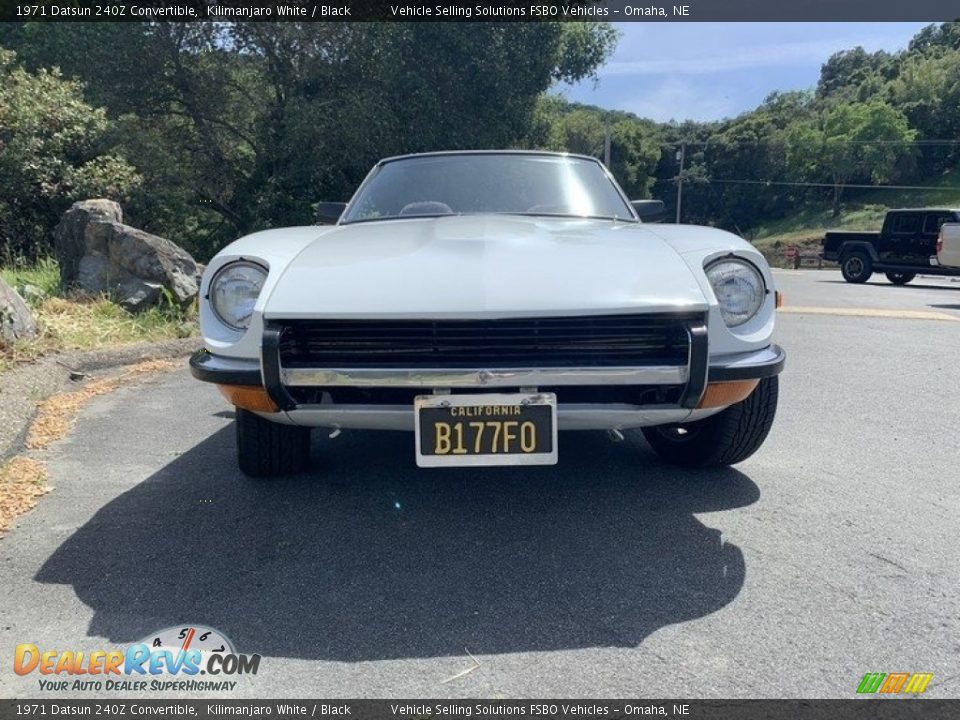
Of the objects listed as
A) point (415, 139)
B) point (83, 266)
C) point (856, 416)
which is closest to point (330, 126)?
point (415, 139)

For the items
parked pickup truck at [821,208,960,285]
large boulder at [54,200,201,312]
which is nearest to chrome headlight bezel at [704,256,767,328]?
large boulder at [54,200,201,312]

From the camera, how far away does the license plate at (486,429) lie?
91.4 inches

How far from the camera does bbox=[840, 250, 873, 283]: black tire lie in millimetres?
16922

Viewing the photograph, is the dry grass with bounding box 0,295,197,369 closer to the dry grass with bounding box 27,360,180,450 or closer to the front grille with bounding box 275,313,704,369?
the dry grass with bounding box 27,360,180,450

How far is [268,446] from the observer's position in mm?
3006

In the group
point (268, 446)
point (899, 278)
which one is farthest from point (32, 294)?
point (899, 278)

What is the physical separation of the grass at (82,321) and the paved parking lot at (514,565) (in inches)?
70.6

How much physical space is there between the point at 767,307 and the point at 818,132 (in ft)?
211

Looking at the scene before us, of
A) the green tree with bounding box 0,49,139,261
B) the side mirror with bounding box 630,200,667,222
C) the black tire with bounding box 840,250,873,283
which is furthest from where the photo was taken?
the black tire with bounding box 840,250,873,283

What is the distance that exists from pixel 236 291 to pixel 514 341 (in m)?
1.04

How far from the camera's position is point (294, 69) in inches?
579

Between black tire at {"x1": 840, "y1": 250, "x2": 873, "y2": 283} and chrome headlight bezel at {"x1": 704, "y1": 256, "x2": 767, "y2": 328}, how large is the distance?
1638 cm

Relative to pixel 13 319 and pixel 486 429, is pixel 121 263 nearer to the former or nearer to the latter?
pixel 13 319

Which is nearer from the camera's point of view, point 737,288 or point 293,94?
point 737,288
